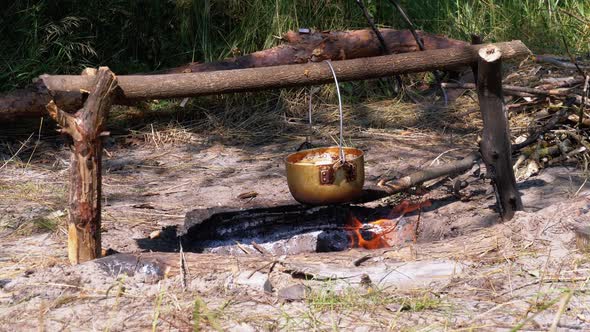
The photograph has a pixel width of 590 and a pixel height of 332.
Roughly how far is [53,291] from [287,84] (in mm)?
1661

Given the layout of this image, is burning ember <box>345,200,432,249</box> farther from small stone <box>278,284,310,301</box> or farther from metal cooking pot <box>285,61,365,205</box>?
small stone <box>278,284,310,301</box>

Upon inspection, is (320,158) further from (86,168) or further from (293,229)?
(86,168)

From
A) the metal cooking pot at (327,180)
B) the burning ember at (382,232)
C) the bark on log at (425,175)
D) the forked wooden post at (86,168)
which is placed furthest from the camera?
the bark on log at (425,175)

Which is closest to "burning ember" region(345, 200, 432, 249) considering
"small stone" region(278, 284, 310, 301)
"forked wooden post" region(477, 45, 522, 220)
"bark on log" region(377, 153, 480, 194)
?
"bark on log" region(377, 153, 480, 194)

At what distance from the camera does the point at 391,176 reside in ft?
19.2

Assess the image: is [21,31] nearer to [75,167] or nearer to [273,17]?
[273,17]

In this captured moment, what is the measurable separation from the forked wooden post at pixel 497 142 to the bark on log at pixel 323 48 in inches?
123

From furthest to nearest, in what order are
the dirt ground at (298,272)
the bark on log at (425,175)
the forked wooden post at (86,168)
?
the bark on log at (425,175) → the forked wooden post at (86,168) → the dirt ground at (298,272)

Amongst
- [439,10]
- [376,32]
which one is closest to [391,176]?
[376,32]

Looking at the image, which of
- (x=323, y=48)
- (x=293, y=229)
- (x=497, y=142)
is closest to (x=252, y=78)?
(x=293, y=229)

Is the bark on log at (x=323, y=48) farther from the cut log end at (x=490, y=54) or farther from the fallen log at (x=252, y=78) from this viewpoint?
the cut log end at (x=490, y=54)

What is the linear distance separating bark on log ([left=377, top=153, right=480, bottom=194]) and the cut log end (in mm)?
1085

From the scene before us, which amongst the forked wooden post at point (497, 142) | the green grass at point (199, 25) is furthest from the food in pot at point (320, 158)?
the green grass at point (199, 25)

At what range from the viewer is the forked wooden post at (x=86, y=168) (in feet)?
12.8
